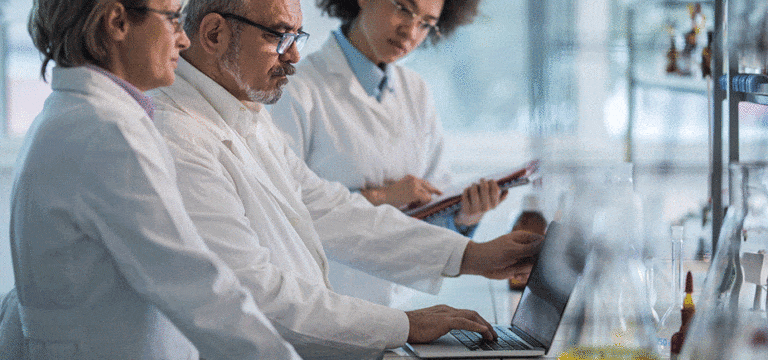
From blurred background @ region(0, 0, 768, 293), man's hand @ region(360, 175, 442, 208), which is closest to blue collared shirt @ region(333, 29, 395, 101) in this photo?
man's hand @ region(360, 175, 442, 208)

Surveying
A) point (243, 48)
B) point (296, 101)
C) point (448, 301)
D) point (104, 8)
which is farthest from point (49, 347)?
point (296, 101)

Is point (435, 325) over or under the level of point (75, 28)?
under

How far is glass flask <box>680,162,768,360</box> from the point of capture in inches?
23.8

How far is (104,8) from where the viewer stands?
2.71 feet

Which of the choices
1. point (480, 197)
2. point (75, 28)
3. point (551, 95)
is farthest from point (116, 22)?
point (551, 95)

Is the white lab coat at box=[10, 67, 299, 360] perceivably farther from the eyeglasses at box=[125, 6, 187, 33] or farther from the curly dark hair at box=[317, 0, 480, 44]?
the curly dark hair at box=[317, 0, 480, 44]

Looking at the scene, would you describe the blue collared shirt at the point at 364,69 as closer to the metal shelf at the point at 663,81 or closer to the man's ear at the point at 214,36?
the man's ear at the point at 214,36

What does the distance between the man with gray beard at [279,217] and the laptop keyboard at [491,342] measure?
2cm

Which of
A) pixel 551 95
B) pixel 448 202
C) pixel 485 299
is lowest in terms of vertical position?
pixel 551 95

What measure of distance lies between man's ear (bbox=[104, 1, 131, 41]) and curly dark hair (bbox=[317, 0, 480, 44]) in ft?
3.57

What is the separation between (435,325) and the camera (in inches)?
39.5

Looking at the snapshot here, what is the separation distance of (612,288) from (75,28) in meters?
0.66

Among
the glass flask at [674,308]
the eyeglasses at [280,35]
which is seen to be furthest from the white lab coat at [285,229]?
the glass flask at [674,308]

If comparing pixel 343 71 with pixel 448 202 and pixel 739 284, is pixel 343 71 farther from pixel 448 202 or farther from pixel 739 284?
pixel 739 284
